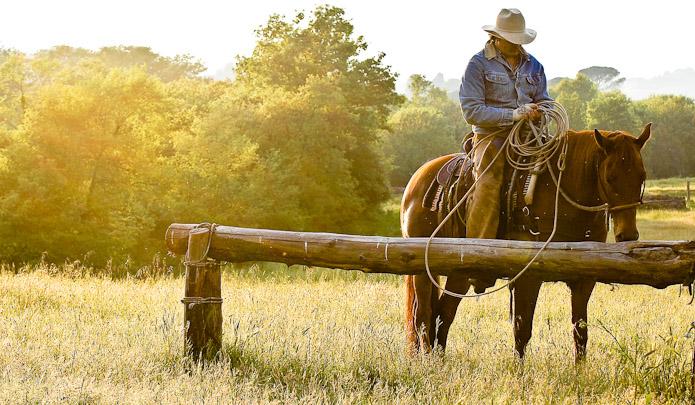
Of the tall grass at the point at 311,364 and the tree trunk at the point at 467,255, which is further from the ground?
the tree trunk at the point at 467,255

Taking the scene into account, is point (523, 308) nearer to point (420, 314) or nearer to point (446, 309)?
point (446, 309)

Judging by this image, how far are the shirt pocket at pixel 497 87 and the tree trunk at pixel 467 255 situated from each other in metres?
1.77

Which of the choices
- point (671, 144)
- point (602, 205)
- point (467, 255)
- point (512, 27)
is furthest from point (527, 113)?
point (671, 144)

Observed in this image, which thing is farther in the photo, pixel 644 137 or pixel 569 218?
pixel 569 218

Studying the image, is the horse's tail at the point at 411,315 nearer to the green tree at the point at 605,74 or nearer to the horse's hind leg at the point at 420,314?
the horse's hind leg at the point at 420,314

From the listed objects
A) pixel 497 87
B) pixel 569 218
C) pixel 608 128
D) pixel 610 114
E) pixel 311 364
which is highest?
pixel 610 114

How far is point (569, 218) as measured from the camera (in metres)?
6.50

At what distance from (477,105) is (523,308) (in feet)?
6.07

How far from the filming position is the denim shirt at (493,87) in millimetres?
6918

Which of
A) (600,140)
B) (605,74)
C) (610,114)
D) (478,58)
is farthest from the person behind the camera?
(605,74)

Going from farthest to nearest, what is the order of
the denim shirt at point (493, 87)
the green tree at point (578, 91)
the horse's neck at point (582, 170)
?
the green tree at point (578, 91), the denim shirt at point (493, 87), the horse's neck at point (582, 170)

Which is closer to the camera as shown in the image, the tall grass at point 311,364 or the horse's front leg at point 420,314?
the tall grass at point 311,364

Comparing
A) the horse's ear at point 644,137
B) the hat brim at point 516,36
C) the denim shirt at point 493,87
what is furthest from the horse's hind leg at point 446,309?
the hat brim at point 516,36

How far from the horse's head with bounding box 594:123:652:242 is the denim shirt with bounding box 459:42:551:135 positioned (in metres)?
1.04
